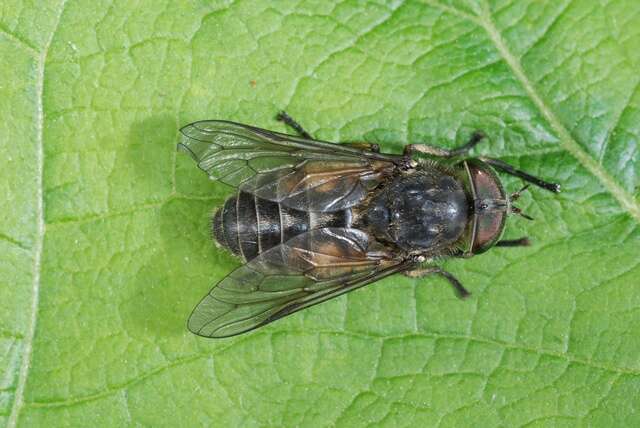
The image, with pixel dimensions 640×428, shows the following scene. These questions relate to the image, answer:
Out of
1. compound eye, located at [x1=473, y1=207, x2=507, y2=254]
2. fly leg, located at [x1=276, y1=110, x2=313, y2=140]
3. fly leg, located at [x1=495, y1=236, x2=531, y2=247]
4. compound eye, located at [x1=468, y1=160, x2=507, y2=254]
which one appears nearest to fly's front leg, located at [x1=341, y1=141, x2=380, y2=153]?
fly leg, located at [x1=276, y1=110, x2=313, y2=140]

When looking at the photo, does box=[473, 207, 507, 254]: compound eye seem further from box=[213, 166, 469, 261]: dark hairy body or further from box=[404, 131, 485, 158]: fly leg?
box=[404, 131, 485, 158]: fly leg

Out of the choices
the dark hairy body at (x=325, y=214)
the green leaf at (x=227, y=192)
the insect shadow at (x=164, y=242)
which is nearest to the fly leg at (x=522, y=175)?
the dark hairy body at (x=325, y=214)

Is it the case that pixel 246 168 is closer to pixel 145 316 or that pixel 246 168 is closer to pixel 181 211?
pixel 181 211

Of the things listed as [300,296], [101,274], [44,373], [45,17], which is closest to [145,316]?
[101,274]

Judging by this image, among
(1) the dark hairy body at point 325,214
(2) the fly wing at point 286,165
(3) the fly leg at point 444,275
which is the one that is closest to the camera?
(1) the dark hairy body at point 325,214

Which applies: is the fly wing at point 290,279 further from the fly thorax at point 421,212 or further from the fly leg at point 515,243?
the fly leg at point 515,243

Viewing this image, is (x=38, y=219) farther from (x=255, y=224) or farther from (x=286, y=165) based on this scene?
(x=286, y=165)

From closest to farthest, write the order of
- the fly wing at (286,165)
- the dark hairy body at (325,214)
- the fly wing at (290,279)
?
the fly wing at (290,279) < the dark hairy body at (325,214) < the fly wing at (286,165)
